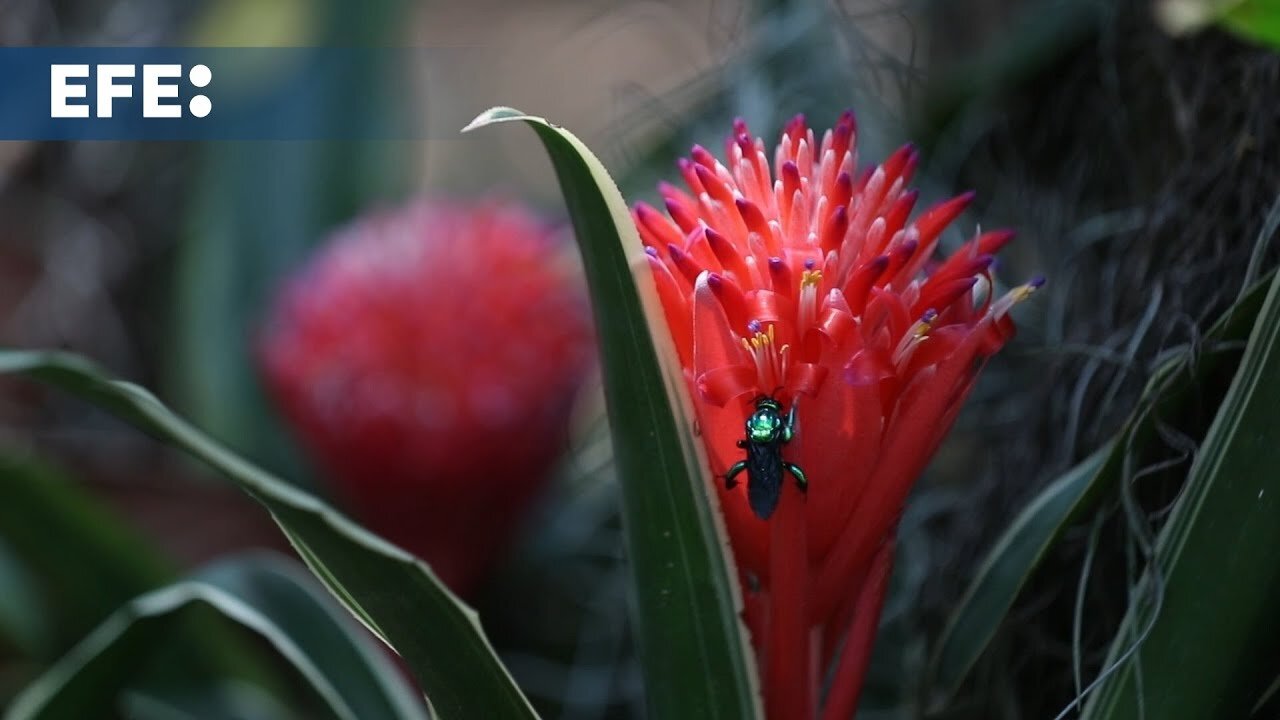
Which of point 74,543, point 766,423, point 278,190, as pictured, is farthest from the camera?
point 278,190

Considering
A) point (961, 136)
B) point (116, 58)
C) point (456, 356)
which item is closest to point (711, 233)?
point (456, 356)

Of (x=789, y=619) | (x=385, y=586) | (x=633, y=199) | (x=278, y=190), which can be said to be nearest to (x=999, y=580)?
(x=789, y=619)

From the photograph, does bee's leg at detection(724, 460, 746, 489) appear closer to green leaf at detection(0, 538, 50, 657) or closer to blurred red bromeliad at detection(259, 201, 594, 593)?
blurred red bromeliad at detection(259, 201, 594, 593)

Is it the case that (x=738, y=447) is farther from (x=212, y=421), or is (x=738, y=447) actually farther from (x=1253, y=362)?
(x=212, y=421)

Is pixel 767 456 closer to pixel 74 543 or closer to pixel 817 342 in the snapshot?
pixel 817 342

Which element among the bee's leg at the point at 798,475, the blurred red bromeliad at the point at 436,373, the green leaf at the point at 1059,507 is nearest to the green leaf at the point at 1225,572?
the green leaf at the point at 1059,507

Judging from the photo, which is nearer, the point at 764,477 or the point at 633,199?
the point at 764,477

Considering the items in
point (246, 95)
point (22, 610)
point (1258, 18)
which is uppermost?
point (246, 95)
